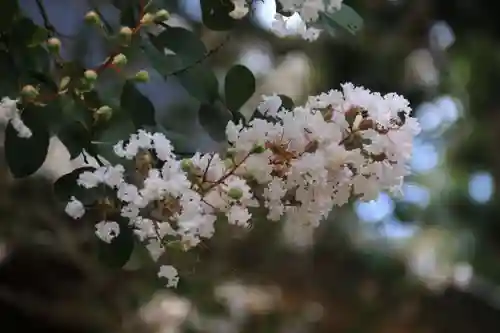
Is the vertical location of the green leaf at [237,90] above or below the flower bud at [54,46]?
above

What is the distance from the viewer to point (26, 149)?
46 centimetres

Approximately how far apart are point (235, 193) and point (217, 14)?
6.1 inches

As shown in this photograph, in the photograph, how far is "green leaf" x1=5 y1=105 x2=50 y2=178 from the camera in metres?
0.46

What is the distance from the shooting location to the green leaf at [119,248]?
0.45 meters

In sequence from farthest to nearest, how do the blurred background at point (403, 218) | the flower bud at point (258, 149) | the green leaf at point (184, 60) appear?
1. the blurred background at point (403, 218)
2. the green leaf at point (184, 60)
3. the flower bud at point (258, 149)

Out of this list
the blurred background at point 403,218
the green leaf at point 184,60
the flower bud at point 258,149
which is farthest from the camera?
the blurred background at point 403,218

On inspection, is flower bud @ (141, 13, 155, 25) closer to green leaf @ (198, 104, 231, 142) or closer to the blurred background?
green leaf @ (198, 104, 231, 142)

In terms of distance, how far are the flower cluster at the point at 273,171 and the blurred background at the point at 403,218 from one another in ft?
2.78

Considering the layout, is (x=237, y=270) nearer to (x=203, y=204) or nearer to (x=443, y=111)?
(x=443, y=111)

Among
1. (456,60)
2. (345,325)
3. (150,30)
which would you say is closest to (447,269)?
(345,325)

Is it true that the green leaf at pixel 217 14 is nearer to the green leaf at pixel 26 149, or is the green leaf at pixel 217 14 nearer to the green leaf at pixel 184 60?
the green leaf at pixel 184 60

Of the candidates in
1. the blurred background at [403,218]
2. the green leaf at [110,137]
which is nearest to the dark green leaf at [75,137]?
the green leaf at [110,137]

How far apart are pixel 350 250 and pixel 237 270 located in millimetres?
237

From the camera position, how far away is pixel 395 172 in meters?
0.43
